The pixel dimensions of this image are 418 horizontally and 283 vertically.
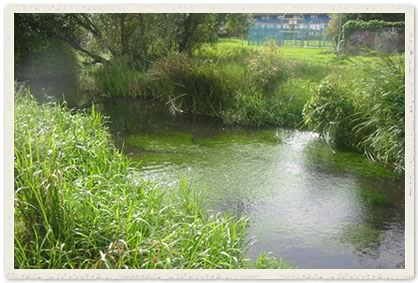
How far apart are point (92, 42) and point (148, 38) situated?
0.33 meters

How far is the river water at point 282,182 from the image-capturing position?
121 inches

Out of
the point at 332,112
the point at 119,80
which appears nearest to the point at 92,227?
the point at 119,80

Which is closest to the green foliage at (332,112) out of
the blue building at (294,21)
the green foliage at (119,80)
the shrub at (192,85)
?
the shrub at (192,85)

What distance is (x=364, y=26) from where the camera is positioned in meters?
3.06

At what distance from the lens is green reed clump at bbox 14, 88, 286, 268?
268 centimetres

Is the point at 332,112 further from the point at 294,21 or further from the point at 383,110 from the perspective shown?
the point at 294,21

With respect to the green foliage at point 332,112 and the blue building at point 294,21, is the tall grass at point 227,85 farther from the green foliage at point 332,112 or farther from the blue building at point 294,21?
the blue building at point 294,21

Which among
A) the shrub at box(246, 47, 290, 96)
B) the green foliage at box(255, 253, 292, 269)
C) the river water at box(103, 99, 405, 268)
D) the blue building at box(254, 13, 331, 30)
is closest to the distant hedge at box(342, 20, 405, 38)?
the blue building at box(254, 13, 331, 30)

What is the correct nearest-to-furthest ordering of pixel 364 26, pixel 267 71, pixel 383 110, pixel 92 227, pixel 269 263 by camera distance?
1. pixel 92 227
2. pixel 269 263
3. pixel 364 26
4. pixel 383 110
5. pixel 267 71

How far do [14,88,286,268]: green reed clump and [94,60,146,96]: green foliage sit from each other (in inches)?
23.8

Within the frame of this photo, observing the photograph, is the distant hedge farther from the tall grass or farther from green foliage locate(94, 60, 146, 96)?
green foliage locate(94, 60, 146, 96)

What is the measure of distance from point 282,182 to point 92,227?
1353 mm

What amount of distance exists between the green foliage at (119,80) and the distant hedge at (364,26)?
1.33 meters
